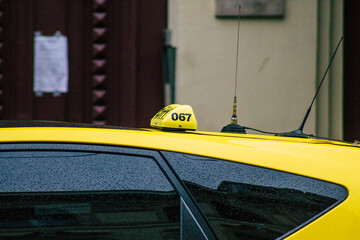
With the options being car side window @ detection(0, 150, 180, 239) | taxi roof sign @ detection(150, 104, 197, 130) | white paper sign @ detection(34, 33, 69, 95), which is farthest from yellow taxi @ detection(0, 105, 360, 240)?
white paper sign @ detection(34, 33, 69, 95)

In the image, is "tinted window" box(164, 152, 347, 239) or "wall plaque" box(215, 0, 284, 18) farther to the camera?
"wall plaque" box(215, 0, 284, 18)

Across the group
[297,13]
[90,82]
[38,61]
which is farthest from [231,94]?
[38,61]

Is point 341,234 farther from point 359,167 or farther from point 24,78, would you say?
point 24,78

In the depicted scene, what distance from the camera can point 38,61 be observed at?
5.57 metres

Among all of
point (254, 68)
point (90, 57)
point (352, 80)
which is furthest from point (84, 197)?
point (352, 80)

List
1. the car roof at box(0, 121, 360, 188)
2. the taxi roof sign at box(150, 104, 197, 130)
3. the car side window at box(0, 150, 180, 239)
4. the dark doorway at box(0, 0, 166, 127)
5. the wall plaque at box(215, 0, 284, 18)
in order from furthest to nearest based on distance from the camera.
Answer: the dark doorway at box(0, 0, 166, 127) < the wall plaque at box(215, 0, 284, 18) < the taxi roof sign at box(150, 104, 197, 130) < the car roof at box(0, 121, 360, 188) < the car side window at box(0, 150, 180, 239)

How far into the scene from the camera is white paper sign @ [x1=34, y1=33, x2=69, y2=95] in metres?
5.57

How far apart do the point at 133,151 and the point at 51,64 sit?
410cm

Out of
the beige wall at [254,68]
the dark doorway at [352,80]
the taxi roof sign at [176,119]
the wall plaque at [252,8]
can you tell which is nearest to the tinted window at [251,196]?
the taxi roof sign at [176,119]

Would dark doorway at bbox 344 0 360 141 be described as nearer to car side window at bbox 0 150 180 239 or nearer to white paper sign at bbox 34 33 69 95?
white paper sign at bbox 34 33 69 95

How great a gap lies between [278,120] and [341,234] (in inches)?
151

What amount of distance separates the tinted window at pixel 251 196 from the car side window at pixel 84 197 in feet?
0.30

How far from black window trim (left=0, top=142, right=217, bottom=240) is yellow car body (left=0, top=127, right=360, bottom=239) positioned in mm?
13

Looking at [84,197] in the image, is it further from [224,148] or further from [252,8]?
[252,8]
